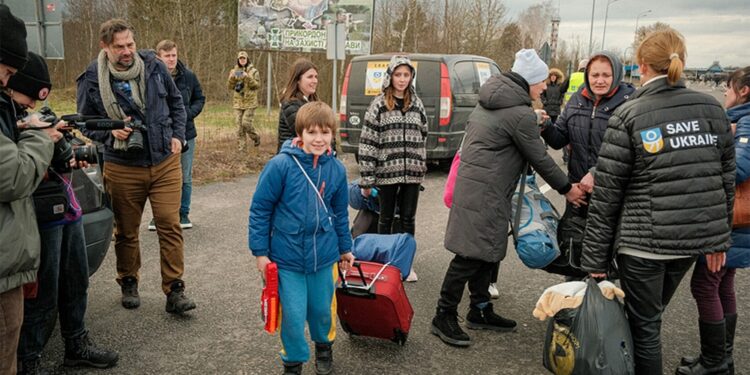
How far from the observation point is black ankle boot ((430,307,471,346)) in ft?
11.9

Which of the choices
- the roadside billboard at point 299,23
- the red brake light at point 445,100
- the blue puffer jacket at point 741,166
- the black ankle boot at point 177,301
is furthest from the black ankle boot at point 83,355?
the roadside billboard at point 299,23

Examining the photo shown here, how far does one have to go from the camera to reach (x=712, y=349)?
10.6 feet

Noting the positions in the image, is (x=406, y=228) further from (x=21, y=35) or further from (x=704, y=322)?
(x=21, y=35)

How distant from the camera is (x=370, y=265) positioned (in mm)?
3523

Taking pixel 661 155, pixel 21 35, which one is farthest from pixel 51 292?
pixel 661 155

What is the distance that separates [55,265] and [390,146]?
2.59 meters

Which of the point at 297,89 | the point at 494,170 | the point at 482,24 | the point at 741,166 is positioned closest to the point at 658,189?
the point at 741,166

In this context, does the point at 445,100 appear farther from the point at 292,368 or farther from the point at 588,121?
the point at 292,368

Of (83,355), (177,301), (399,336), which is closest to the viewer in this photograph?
(83,355)

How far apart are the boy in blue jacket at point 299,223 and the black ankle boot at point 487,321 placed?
4.28ft

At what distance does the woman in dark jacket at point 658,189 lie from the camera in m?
2.61

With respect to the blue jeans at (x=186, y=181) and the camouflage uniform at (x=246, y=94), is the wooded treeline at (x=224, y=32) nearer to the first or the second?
the camouflage uniform at (x=246, y=94)

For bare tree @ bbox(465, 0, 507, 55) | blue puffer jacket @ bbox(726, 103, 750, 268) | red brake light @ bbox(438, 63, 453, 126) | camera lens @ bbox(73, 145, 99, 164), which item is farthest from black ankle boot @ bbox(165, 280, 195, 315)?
bare tree @ bbox(465, 0, 507, 55)

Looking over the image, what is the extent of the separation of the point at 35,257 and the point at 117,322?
5.42 feet
